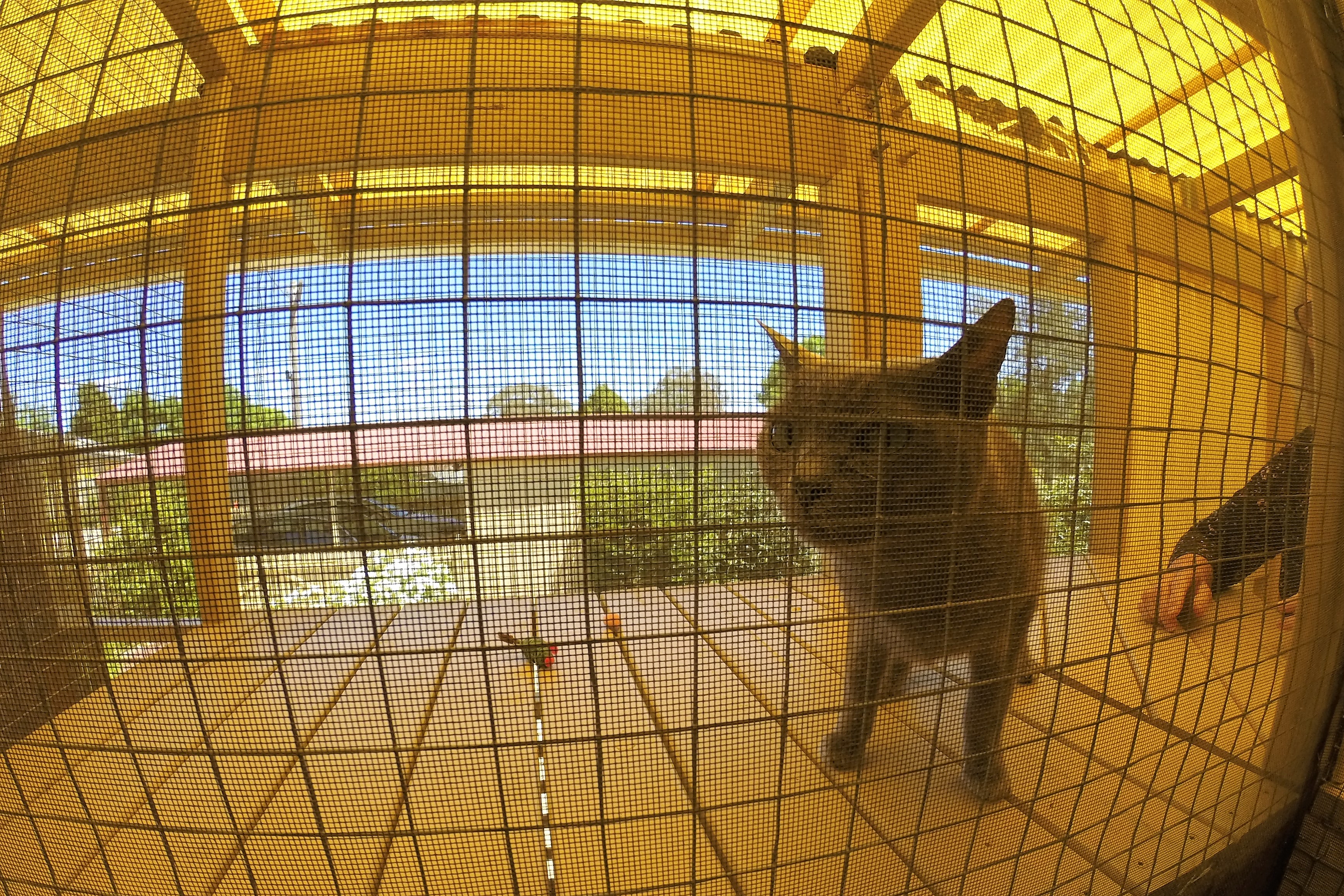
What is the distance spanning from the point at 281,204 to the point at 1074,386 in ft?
3.43

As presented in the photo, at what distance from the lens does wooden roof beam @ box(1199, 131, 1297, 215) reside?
0.96 m

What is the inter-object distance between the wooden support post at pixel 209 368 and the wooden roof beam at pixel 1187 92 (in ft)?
3.77

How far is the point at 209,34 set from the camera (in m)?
0.75

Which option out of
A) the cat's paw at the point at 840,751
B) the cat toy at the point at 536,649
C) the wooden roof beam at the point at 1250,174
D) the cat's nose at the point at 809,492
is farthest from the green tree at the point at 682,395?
the wooden roof beam at the point at 1250,174

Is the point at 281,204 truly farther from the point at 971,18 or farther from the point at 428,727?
the point at 971,18

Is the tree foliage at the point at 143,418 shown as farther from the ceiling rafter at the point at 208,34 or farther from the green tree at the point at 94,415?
the ceiling rafter at the point at 208,34

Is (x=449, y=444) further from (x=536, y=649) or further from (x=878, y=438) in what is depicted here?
(x=878, y=438)

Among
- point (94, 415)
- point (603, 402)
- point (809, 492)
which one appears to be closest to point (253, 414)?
point (94, 415)

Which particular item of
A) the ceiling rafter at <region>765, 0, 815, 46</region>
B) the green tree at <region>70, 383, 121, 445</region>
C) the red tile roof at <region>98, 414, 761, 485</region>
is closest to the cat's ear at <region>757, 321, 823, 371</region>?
the red tile roof at <region>98, 414, 761, 485</region>

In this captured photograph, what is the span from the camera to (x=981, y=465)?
92 centimetres

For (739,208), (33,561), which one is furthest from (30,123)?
(739,208)

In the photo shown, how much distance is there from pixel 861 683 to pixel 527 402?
2.30 ft

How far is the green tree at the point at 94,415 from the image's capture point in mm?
711

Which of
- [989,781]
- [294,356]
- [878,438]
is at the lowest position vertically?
[989,781]
